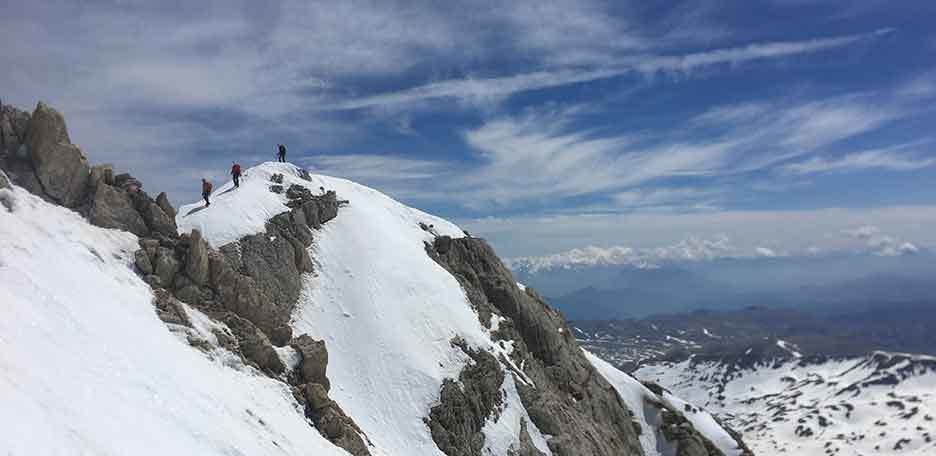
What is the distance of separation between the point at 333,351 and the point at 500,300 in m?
26.5

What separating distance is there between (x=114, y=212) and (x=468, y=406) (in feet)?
96.3

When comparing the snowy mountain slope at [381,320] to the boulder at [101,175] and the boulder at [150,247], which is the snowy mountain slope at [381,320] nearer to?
the boulder at [101,175]

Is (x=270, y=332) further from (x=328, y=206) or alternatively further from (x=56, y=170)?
(x=328, y=206)

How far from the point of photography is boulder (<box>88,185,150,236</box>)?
33.3 m

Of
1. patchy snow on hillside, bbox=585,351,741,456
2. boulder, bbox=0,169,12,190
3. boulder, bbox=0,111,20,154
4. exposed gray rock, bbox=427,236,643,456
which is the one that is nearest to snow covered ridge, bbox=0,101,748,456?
exposed gray rock, bbox=427,236,643,456

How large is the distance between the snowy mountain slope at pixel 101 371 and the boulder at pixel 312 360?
3.55 meters

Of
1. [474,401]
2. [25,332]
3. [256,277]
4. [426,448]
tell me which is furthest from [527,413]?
[25,332]

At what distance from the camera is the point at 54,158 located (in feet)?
107

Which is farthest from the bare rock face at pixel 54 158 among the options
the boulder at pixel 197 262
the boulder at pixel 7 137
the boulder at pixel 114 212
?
the boulder at pixel 197 262

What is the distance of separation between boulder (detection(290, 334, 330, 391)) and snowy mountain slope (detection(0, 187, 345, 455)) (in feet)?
11.7

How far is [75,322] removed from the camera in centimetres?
2273

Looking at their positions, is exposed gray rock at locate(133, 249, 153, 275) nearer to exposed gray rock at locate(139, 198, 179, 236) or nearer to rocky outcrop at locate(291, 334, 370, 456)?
exposed gray rock at locate(139, 198, 179, 236)

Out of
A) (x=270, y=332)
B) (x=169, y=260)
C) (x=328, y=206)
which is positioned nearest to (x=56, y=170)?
(x=169, y=260)

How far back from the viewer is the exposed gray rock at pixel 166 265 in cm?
3322
